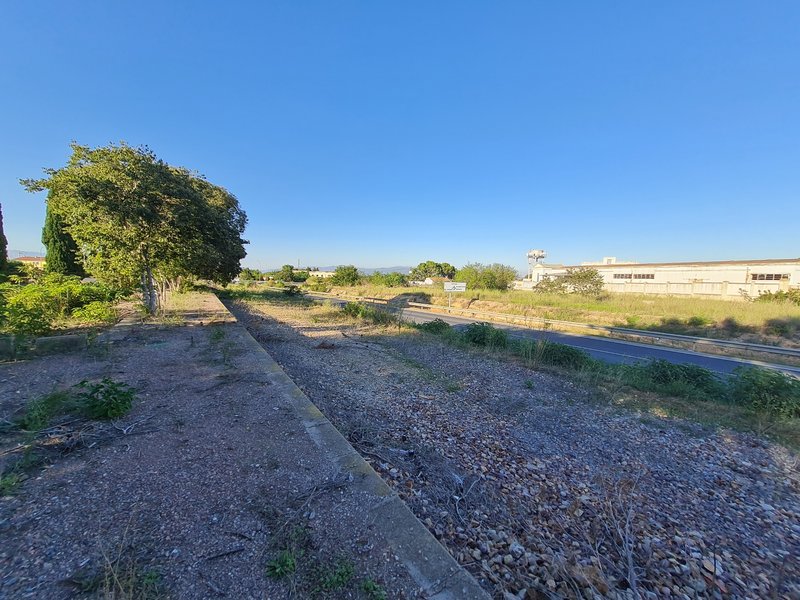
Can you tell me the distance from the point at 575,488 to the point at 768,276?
46.0m

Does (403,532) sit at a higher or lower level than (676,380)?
higher

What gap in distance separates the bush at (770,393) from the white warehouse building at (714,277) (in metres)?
28.9

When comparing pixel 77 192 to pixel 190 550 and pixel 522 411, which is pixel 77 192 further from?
pixel 522 411

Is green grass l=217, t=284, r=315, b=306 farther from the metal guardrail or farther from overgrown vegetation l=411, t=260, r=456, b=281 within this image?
overgrown vegetation l=411, t=260, r=456, b=281

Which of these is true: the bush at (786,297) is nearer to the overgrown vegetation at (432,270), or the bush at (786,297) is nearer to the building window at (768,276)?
the building window at (768,276)

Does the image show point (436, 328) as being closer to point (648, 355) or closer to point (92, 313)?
point (648, 355)

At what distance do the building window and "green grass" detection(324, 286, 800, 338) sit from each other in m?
19.6

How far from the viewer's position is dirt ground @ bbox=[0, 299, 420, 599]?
1583 mm

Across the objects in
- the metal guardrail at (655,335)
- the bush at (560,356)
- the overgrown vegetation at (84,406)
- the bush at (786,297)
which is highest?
the bush at (786,297)

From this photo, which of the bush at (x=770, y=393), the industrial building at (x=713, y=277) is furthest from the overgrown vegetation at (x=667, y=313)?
the bush at (x=770, y=393)

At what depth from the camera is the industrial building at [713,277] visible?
29.5 m

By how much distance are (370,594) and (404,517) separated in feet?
1.79

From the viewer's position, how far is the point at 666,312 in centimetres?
1820

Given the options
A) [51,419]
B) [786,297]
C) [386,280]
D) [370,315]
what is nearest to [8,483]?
[51,419]
